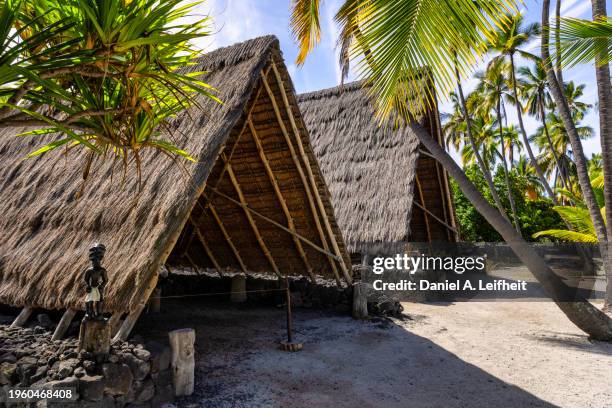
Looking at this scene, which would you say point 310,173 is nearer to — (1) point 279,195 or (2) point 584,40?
(1) point 279,195

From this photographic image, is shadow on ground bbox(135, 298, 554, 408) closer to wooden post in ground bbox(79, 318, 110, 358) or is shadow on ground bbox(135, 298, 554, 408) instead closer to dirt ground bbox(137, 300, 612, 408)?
dirt ground bbox(137, 300, 612, 408)

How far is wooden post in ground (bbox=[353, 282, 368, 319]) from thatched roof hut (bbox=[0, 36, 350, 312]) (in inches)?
15.1

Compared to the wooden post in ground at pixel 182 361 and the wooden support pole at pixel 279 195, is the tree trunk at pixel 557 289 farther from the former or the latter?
the wooden post in ground at pixel 182 361

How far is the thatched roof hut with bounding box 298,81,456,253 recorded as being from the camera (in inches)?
393

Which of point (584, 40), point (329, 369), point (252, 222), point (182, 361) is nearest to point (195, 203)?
point (252, 222)

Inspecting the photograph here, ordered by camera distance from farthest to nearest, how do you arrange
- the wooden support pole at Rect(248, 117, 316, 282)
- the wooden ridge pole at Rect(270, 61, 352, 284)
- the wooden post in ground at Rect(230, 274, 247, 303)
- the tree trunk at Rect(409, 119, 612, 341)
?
the wooden post in ground at Rect(230, 274, 247, 303) → the tree trunk at Rect(409, 119, 612, 341) → the wooden support pole at Rect(248, 117, 316, 282) → the wooden ridge pole at Rect(270, 61, 352, 284)

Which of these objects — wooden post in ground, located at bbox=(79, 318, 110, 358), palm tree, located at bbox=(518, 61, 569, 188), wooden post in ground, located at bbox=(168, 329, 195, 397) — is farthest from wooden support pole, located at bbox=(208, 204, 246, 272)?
palm tree, located at bbox=(518, 61, 569, 188)

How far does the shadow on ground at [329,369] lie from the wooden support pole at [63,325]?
59.8 inches

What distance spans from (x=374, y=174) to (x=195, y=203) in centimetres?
571

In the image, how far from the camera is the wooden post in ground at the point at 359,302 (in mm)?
8109

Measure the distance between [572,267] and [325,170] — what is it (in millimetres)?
14038

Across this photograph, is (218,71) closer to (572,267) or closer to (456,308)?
(456,308)

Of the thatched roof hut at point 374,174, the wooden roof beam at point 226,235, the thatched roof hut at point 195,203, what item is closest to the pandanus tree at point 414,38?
the thatched roof hut at point 195,203

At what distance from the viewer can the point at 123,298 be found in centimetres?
391
